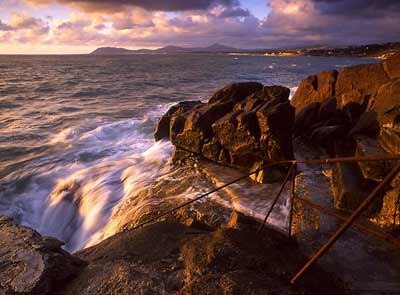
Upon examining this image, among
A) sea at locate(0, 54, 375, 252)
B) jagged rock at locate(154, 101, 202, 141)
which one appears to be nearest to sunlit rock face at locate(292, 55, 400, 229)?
jagged rock at locate(154, 101, 202, 141)

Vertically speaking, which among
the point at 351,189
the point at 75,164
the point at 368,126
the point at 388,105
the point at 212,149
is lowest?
the point at 75,164

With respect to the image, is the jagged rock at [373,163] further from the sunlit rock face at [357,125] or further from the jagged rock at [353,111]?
the jagged rock at [353,111]

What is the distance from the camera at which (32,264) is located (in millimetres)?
3314

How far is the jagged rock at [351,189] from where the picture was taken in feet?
19.4

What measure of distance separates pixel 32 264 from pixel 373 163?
19.9ft

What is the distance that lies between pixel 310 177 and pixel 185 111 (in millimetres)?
5659

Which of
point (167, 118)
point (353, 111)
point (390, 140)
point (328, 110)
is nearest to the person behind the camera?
point (390, 140)

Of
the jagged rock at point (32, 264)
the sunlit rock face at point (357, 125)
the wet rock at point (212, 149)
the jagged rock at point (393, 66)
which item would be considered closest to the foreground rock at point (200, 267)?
the jagged rock at point (32, 264)

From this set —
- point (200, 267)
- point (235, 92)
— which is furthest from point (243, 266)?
point (235, 92)

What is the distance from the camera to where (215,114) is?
988 cm

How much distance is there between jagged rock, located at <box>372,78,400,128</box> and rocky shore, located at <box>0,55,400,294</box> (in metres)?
0.04

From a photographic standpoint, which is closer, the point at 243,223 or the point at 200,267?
the point at 200,267

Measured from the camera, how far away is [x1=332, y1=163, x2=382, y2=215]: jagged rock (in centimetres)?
593

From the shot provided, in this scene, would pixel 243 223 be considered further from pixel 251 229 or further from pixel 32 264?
pixel 32 264
